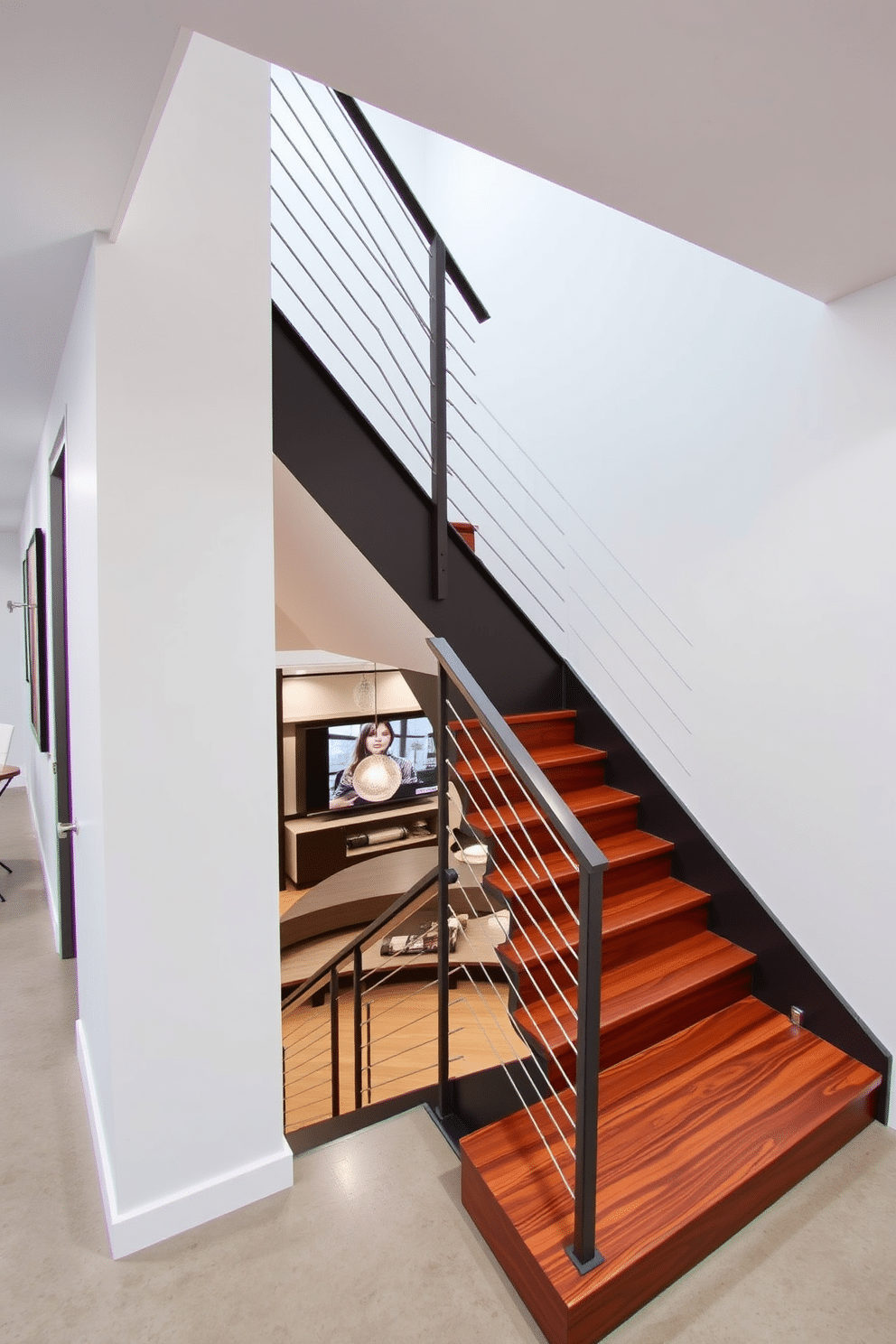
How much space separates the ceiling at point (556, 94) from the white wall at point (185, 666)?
255 mm

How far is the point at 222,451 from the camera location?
5.63ft

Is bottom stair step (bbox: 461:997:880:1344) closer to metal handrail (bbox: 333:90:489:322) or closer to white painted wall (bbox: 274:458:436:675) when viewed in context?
white painted wall (bbox: 274:458:436:675)

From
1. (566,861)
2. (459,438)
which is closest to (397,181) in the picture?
(459,438)

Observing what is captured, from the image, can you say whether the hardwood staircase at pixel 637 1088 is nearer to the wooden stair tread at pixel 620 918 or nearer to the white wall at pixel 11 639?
the wooden stair tread at pixel 620 918

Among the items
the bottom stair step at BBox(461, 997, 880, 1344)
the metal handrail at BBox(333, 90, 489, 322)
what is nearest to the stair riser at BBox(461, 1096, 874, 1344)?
the bottom stair step at BBox(461, 997, 880, 1344)

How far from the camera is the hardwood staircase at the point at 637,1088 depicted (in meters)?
1.55

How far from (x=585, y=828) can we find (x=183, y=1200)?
1.67 metres

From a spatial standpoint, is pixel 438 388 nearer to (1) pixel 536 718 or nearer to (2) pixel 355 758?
(1) pixel 536 718

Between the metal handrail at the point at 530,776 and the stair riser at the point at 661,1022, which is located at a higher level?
the metal handrail at the point at 530,776

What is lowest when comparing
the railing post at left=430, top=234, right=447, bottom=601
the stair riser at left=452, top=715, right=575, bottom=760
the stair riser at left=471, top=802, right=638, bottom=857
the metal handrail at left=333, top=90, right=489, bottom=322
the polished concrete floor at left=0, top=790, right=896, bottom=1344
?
the polished concrete floor at left=0, top=790, right=896, bottom=1344

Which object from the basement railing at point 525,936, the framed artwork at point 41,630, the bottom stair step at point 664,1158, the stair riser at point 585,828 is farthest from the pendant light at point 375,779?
the bottom stair step at point 664,1158

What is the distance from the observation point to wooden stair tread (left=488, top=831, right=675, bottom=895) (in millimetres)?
2258

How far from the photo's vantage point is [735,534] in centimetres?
253

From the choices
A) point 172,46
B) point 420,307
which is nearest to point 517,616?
point 172,46
